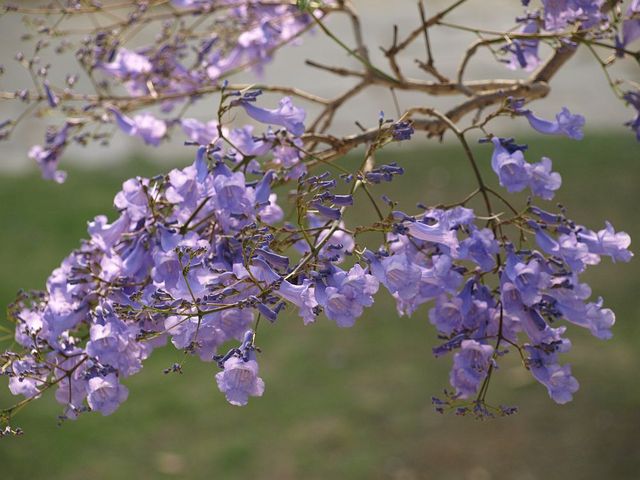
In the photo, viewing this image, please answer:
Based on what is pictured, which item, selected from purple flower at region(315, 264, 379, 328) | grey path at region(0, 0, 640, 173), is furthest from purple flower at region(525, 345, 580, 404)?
grey path at region(0, 0, 640, 173)

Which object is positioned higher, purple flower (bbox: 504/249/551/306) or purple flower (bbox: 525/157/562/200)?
purple flower (bbox: 525/157/562/200)

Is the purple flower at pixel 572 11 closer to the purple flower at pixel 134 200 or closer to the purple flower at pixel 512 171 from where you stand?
the purple flower at pixel 512 171

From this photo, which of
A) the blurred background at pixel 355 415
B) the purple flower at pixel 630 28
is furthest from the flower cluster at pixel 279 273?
the blurred background at pixel 355 415

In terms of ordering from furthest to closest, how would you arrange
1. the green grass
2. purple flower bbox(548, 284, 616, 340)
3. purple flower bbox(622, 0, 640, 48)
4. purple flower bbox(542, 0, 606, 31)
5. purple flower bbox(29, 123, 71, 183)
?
1. the green grass
2. purple flower bbox(29, 123, 71, 183)
3. purple flower bbox(622, 0, 640, 48)
4. purple flower bbox(542, 0, 606, 31)
5. purple flower bbox(548, 284, 616, 340)

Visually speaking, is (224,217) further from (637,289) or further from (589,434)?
(637,289)

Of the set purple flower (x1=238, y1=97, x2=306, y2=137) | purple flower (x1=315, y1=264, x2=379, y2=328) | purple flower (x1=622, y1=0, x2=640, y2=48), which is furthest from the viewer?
purple flower (x1=622, y1=0, x2=640, y2=48)

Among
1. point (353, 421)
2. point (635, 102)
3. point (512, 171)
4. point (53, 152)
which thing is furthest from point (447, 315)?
point (353, 421)

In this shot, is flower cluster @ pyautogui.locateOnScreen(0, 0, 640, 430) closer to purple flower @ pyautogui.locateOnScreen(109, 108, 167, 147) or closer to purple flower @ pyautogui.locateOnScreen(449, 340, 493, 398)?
purple flower @ pyautogui.locateOnScreen(449, 340, 493, 398)

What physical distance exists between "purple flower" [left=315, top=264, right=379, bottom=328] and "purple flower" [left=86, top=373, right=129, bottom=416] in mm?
262

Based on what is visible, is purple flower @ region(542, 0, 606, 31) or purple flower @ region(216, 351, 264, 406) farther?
purple flower @ region(542, 0, 606, 31)

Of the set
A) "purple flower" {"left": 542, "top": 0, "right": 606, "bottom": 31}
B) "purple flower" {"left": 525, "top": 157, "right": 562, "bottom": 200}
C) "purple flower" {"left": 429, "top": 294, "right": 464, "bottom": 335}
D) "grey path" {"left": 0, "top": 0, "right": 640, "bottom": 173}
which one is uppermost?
"purple flower" {"left": 542, "top": 0, "right": 606, "bottom": 31}

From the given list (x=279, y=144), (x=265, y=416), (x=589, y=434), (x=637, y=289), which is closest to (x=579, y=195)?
(x=637, y=289)

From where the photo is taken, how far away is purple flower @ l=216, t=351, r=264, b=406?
1.02 metres

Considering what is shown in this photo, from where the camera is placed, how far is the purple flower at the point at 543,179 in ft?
3.66
